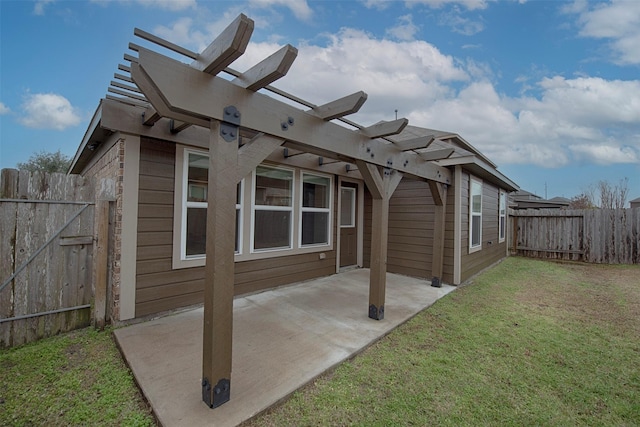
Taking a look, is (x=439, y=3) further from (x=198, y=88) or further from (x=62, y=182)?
(x=62, y=182)

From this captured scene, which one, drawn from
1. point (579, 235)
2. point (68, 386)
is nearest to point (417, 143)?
point (68, 386)

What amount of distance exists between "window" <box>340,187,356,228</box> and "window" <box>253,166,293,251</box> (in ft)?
5.84

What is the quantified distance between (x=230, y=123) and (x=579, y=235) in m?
11.4

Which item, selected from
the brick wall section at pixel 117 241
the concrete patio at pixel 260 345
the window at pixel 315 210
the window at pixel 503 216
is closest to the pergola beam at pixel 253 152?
the concrete patio at pixel 260 345

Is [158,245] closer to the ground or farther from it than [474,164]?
closer to the ground

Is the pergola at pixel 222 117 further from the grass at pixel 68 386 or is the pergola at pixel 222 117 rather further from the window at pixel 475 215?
the window at pixel 475 215

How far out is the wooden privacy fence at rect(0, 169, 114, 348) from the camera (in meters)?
2.74

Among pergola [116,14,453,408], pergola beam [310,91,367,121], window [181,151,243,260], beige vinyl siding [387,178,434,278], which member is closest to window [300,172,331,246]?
beige vinyl siding [387,178,434,278]

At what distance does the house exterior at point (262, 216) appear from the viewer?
127 inches

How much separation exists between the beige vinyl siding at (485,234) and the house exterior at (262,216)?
3 cm

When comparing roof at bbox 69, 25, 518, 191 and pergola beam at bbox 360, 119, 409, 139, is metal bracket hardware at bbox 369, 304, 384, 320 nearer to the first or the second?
roof at bbox 69, 25, 518, 191

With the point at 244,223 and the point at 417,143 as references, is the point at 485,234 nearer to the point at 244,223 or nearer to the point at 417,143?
the point at 417,143

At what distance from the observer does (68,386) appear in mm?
2162

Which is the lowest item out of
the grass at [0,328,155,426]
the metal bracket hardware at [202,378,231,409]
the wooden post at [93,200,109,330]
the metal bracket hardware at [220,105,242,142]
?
the grass at [0,328,155,426]
